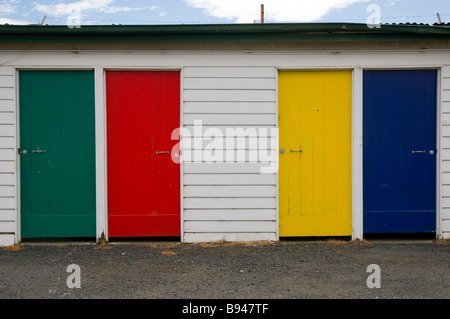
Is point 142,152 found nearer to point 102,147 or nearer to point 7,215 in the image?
point 102,147

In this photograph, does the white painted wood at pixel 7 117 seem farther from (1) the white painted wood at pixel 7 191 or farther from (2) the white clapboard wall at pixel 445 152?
(2) the white clapboard wall at pixel 445 152

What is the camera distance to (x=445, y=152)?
6.89 m

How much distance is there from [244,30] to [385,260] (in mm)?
3422

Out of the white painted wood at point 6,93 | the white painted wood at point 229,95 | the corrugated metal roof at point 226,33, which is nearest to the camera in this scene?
the corrugated metal roof at point 226,33

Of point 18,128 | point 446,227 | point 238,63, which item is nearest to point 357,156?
point 446,227

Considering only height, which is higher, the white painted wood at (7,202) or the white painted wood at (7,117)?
the white painted wood at (7,117)

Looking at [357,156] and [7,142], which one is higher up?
[7,142]

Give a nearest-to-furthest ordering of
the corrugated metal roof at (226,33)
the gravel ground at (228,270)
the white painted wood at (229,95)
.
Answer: the gravel ground at (228,270) → the corrugated metal roof at (226,33) → the white painted wood at (229,95)

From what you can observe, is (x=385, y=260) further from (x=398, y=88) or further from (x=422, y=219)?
(x=398, y=88)

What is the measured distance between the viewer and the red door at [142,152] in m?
6.91

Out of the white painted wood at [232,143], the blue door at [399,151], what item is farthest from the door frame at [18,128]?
the blue door at [399,151]

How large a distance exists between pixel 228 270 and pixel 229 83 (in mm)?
2681

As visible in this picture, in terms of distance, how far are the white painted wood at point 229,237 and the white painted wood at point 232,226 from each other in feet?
0.14
